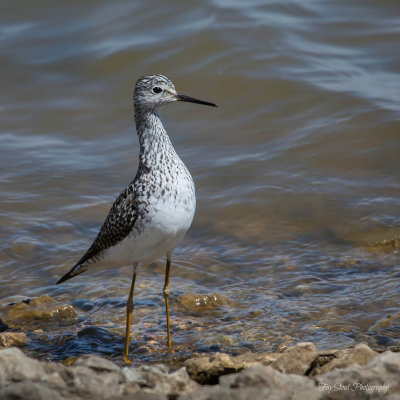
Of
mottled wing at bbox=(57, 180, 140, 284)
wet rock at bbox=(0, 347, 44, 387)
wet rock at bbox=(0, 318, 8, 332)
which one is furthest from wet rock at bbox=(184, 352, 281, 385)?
wet rock at bbox=(0, 318, 8, 332)

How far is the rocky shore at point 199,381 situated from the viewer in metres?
4.54

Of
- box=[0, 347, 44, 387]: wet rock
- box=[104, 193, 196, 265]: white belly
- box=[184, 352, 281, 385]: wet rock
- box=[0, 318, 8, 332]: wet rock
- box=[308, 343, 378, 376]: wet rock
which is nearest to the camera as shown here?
box=[0, 347, 44, 387]: wet rock

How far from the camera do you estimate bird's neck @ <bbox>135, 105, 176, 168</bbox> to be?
7047 mm

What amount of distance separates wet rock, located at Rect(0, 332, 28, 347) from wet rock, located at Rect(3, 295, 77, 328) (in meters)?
0.48

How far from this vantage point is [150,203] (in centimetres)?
679

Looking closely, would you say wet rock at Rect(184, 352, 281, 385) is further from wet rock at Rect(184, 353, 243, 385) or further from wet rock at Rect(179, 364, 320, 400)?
wet rock at Rect(179, 364, 320, 400)

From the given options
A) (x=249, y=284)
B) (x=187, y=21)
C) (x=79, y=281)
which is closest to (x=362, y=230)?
(x=249, y=284)

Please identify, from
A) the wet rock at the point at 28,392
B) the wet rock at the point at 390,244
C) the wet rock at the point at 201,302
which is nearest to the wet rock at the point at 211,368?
the wet rock at the point at 28,392

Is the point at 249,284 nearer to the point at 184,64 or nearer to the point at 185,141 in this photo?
the point at 185,141

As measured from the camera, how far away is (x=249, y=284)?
28.1ft

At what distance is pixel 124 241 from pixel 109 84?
765cm

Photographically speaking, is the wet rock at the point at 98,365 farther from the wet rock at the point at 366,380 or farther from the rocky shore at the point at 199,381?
the wet rock at the point at 366,380

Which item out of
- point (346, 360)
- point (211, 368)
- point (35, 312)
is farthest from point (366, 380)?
point (35, 312)

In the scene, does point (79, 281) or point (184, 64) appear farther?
point (184, 64)
